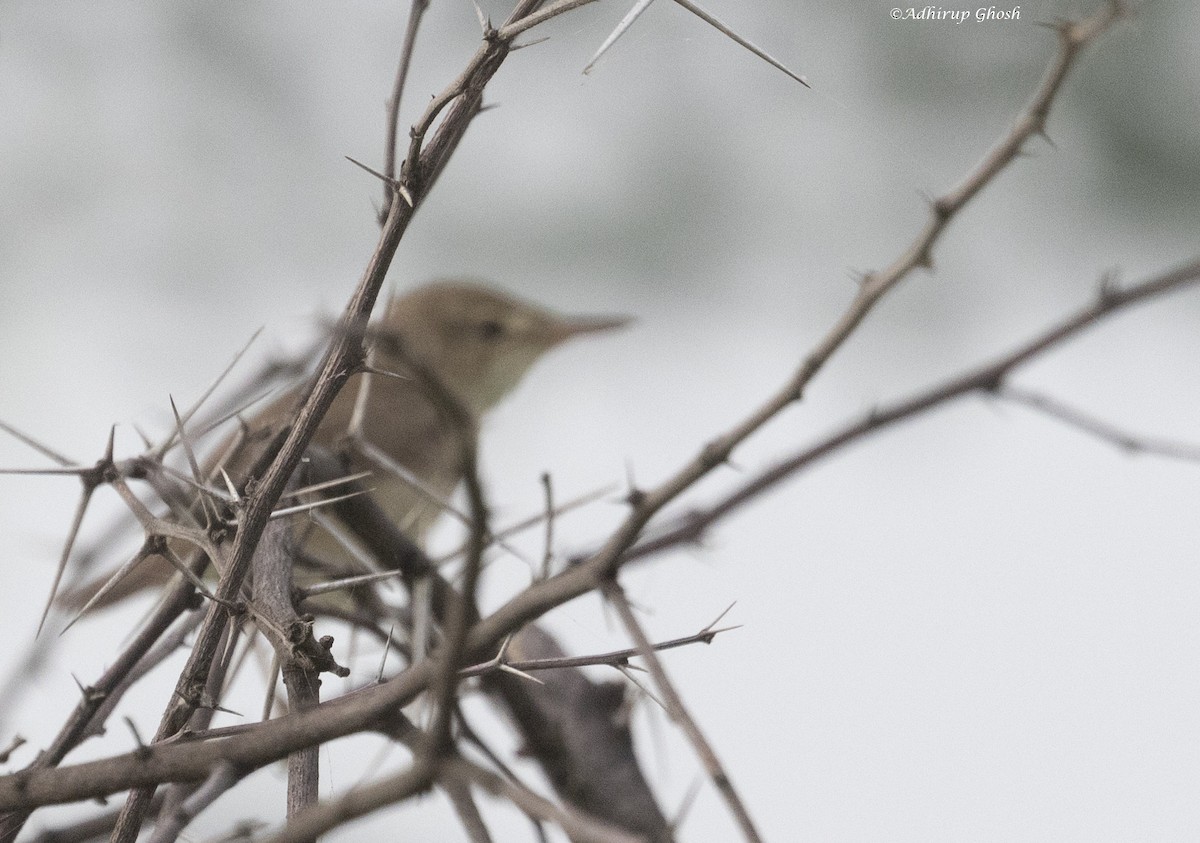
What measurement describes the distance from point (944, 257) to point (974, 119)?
1.87ft

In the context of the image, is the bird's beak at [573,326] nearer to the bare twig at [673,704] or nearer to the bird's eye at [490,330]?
the bird's eye at [490,330]

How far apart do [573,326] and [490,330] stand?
193mm

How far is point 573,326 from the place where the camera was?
2.82m

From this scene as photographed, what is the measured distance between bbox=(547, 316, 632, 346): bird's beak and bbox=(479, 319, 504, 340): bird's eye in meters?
0.12

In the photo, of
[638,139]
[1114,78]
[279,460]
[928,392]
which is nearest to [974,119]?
[1114,78]

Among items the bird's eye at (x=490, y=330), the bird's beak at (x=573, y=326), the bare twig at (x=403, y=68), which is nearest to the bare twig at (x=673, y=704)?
the bare twig at (x=403, y=68)

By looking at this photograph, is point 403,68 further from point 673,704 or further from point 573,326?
point 573,326

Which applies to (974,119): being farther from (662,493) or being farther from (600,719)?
(662,493)

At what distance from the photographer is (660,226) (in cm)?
426

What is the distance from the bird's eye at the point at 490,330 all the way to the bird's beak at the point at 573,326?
4.5 inches

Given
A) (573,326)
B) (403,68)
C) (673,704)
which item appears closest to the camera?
(673,704)

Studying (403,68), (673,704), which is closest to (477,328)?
(403,68)

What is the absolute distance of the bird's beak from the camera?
9.04ft

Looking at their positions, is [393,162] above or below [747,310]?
below
